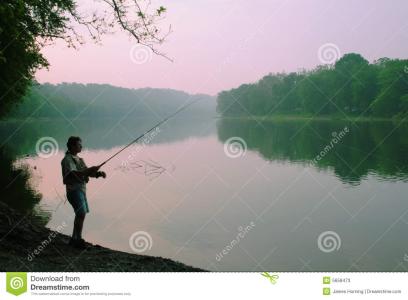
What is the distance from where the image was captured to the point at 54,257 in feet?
25.3

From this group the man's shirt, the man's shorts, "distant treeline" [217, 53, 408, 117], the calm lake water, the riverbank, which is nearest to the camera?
the riverbank

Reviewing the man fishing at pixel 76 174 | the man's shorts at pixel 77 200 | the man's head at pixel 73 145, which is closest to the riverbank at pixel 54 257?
the man fishing at pixel 76 174

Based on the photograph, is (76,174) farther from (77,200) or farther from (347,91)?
(347,91)

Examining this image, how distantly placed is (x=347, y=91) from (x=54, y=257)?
93719 millimetres

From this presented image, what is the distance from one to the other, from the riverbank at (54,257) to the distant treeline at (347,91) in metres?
55.5

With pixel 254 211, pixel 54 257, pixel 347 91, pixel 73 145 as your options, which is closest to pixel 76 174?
pixel 73 145

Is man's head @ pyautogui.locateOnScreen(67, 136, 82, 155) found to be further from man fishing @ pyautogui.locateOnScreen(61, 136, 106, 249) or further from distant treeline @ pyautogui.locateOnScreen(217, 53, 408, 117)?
distant treeline @ pyautogui.locateOnScreen(217, 53, 408, 117)

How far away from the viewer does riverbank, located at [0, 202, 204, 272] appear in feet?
23.6

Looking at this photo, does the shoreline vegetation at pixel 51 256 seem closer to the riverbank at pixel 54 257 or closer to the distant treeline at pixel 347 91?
the riverbank at pixel 54 257

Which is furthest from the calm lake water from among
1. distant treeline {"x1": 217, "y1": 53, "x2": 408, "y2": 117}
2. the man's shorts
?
distant treeline {"x1": 217, "y1": 53, "x2": 408, "y2": 117}

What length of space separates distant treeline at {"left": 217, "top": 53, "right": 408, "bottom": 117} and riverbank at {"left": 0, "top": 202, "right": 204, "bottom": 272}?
182 ft
